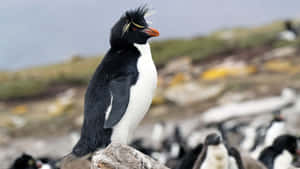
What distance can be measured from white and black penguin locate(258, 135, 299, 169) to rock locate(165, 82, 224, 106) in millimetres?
11795

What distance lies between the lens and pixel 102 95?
479cm

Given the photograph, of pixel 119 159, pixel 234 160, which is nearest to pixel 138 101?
pixel 119 159

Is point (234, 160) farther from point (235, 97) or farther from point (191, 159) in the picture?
point (235, 97)

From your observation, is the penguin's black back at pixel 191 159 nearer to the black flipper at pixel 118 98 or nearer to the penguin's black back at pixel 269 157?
the penguin's black back at pixel 269 157

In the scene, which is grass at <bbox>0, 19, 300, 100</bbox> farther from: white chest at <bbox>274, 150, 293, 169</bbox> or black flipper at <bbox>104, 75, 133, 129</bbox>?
black flipper at <bbox>104, 75, 133, 129</bbox>

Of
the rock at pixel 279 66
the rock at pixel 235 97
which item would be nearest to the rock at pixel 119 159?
the rock at pixel 235 97

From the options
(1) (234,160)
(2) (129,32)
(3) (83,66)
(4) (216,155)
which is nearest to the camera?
(2) (129,32)

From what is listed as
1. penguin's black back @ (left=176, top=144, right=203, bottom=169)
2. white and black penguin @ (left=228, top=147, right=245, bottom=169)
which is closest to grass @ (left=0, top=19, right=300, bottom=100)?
penguin's black back @ (left=176, top=144, right=203, bottom=169)

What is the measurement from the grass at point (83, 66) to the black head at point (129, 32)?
2162 cm

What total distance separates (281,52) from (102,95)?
68.3ft

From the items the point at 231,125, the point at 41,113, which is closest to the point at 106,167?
the point at 231,125

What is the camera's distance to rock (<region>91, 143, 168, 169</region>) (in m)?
3.85

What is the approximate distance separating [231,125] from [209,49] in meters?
15.3

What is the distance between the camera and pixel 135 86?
4832mm
